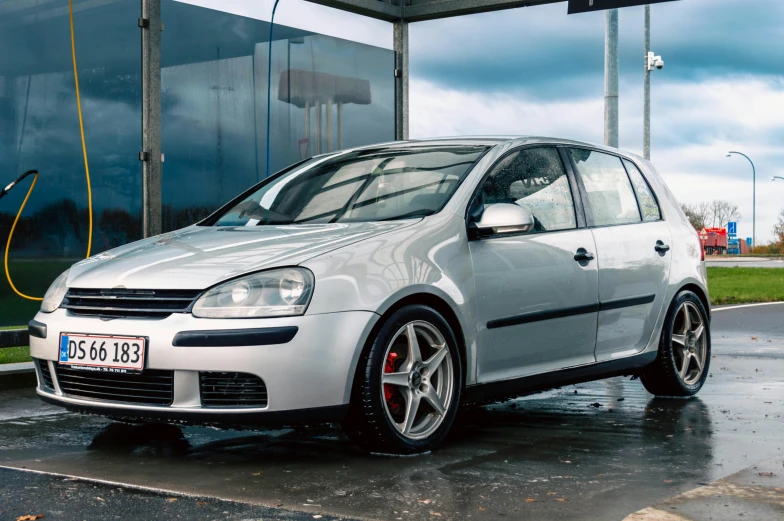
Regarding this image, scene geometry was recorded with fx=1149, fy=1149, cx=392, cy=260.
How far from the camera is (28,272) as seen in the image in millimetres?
9305

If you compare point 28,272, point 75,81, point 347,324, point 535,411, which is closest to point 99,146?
point 75,81

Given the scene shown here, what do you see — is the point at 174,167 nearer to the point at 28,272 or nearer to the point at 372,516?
the point at 28,272

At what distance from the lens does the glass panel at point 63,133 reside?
9.27 metres

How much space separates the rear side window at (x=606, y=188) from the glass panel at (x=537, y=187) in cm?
25

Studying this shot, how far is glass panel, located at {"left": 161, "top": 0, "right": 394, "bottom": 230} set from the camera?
1036 cm

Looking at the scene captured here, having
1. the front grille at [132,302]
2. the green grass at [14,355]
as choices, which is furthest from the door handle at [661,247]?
the green grass at [14,355]

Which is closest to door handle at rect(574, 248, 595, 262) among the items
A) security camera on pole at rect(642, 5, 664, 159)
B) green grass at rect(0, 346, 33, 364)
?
green grass at rect(0, 346, 33, 364)

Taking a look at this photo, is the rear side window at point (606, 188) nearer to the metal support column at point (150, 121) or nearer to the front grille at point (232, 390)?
the front grille at point (232, 390)

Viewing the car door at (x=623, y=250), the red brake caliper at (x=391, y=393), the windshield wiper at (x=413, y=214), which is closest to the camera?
the red brake caliper at (x=391, y=393)

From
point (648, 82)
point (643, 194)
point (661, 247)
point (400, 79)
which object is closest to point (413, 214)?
point (661, 247)

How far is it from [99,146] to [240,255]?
490cm

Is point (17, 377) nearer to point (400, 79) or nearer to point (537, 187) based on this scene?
point (537, 187)

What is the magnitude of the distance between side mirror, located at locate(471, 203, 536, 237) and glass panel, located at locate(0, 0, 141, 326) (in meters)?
4.80

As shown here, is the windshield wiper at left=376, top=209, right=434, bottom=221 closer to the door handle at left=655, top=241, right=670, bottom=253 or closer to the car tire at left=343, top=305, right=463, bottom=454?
the car tire at left=343, top=305, right=463, bottom=454
